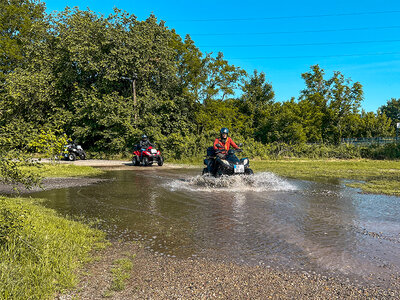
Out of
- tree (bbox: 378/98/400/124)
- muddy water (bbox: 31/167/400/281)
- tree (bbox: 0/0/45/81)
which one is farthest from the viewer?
tree (bbox: 378/98/400/124)

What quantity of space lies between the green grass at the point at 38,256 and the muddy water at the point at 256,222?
2.67ft

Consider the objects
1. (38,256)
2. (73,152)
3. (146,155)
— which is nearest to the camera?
(38,256)

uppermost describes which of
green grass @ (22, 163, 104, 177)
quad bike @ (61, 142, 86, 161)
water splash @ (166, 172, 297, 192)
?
quad bike @ (61, 142, 86, 161)

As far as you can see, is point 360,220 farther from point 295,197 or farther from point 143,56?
point 143,56

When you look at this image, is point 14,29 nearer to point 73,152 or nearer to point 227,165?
point 73,152

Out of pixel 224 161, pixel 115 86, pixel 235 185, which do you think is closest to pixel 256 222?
pixel 235 185

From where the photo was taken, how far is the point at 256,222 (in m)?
6.39

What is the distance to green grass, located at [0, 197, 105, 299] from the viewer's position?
320cm

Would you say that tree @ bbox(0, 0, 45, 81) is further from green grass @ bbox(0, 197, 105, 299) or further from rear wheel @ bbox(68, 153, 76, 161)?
green grass @ bbox(0, 197, 105, 299)

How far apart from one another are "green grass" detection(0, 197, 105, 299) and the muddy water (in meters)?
0.81

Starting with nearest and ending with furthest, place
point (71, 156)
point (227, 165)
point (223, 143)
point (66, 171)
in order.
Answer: point (227, 165)
point (223, 143)
point (66, 171)
point (71, 156)

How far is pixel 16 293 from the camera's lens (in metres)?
3.04

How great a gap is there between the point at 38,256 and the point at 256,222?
3970 mm

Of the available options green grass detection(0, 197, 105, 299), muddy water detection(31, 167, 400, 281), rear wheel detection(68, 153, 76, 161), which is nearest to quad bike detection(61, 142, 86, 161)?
rear wheel detection(68, 153, 76, 161)
